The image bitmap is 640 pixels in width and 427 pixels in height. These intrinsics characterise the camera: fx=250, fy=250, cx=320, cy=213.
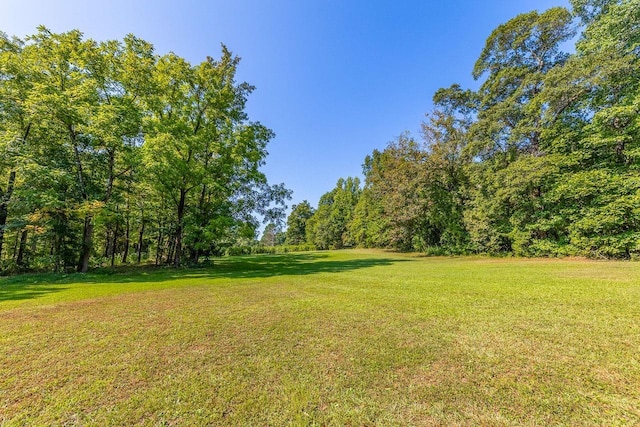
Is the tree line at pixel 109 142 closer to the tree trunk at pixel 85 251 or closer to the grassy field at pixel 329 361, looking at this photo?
the tree trunk at pixel 85 251

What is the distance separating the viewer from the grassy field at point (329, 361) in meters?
2.42

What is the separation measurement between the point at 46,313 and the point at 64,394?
14.5 feet

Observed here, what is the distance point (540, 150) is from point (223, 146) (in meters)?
21.4

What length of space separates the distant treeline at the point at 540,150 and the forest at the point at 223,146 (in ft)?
0.31

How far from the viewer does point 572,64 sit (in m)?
14.9

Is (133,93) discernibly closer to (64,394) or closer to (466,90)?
(64,394)

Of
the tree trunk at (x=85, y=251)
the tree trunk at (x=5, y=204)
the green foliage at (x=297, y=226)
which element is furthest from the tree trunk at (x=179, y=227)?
the green foliage at (x=297, y=226)

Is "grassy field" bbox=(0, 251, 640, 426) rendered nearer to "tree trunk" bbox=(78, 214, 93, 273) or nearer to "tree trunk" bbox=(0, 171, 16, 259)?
"tree trunk" bbox=(78, 214, 93, 273)

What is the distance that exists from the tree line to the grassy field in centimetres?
888

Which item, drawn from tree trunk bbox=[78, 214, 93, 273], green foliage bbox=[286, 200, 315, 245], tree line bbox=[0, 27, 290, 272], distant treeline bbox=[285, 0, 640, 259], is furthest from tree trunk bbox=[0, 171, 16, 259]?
green foliage bbox=[286, 200, 315, 245]

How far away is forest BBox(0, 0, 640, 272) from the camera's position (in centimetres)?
1262

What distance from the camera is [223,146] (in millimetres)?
15672

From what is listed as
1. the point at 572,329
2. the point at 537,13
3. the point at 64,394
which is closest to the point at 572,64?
the point at 537,13

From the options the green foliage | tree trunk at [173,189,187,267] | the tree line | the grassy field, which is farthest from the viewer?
the green foliage
